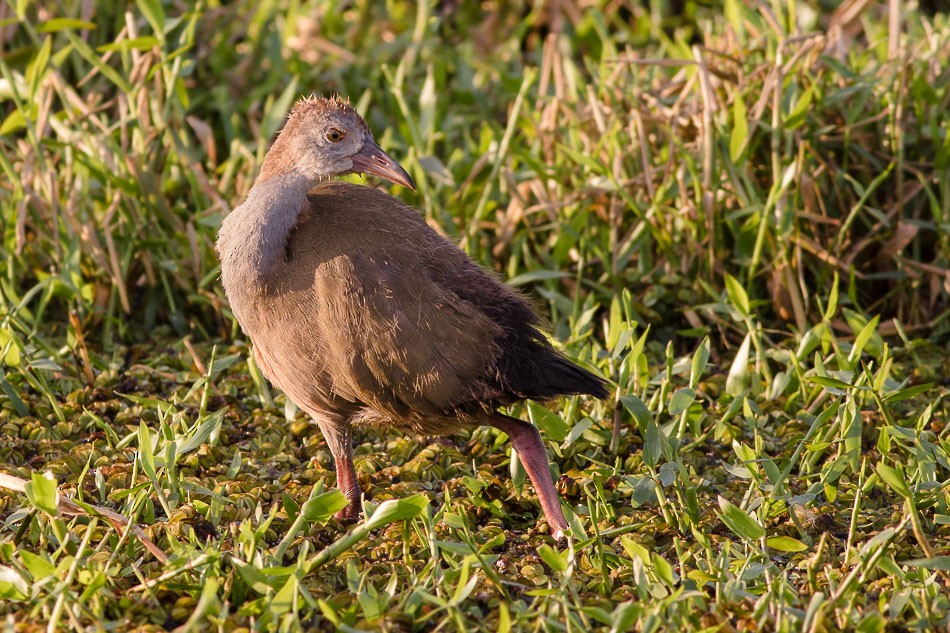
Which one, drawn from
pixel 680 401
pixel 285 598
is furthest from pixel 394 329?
pixel 680 401

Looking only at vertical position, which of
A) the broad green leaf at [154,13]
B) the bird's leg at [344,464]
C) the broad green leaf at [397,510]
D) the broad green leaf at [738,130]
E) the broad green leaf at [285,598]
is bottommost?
the bird's leg at [344,464]

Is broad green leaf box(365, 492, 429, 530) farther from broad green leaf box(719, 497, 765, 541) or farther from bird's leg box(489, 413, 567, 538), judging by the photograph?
broad green leaf box(719, 497, 765, 541)

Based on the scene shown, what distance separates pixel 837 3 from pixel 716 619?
16.4 ft

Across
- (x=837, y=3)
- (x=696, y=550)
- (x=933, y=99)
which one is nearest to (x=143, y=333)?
(x=696, y=550)

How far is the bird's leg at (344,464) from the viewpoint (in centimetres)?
381

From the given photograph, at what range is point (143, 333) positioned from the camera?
5.02 m

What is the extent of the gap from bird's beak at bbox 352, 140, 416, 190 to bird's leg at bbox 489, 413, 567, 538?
78 centimetres

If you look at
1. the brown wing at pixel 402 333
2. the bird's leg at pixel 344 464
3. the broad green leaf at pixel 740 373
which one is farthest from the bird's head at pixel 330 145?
the broad green leaf at pixel 740 373

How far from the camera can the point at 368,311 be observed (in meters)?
3.47

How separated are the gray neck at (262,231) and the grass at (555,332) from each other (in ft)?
1.41

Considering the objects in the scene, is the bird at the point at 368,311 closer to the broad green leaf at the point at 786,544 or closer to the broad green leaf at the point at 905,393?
the broad green leaf at the point at 786,544

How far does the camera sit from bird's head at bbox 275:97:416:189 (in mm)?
3729

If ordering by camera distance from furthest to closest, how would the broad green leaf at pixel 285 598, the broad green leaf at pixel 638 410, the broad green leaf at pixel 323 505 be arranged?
the broad green leaf at pixel 638 410 < the broad green leaf at pixel 323 505 < the broad green leaf at pixel 285 598

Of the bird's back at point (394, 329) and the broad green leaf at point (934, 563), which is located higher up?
the bird's back at point (394, 329)
